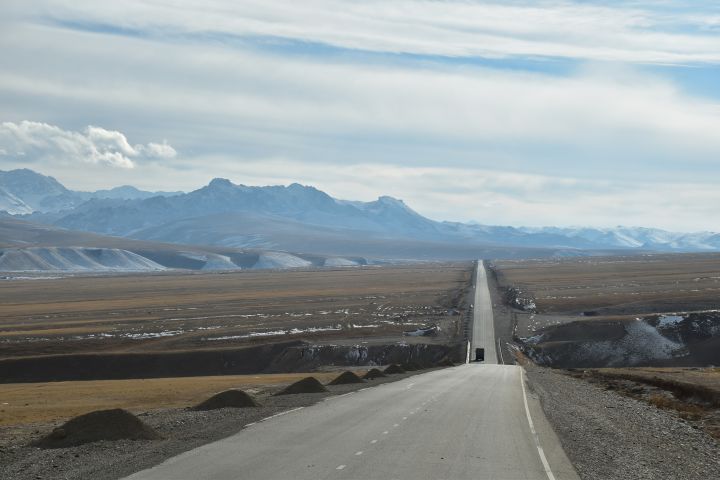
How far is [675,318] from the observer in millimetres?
84625

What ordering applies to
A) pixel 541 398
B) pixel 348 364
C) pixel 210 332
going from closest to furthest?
pixel 541 398
pixel 348 364
pixel 210 332

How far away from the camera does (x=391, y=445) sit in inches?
798

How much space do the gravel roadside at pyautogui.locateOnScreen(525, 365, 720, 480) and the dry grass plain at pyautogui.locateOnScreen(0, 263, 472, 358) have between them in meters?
51.2

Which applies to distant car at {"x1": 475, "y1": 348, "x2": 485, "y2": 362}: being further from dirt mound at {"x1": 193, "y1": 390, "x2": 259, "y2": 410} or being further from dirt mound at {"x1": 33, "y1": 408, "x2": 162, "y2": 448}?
dirt mound at {"x1": 33, "y1": 408, "x2": 162, "y2": 448}

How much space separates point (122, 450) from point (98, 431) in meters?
2.09

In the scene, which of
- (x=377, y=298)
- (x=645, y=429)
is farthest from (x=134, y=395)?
(x=377, y=298)

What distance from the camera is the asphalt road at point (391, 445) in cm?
1673

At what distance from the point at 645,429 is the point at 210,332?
233 feet

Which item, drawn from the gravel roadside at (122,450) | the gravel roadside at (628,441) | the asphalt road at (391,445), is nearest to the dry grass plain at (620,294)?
the gravel roadside at (628,441)

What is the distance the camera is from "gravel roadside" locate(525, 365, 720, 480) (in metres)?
18.6

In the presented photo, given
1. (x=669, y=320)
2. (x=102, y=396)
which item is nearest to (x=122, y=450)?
(x=102, y=396)

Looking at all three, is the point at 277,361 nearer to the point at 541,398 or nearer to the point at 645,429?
the point at 541,398

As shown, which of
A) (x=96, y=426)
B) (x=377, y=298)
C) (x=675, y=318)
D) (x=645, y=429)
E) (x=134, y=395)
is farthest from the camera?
(x=377, y=298)

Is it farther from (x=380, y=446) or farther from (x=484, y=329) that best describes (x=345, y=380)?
(x=484, y=329)
